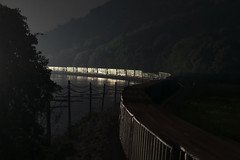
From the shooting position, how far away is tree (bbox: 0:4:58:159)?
14070 mm

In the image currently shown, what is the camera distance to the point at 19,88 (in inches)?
647

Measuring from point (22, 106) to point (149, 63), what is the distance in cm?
12052

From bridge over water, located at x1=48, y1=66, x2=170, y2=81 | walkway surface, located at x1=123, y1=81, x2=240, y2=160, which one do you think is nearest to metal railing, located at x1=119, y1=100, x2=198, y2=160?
walkway surface, located at x1=123, y1=81, x2=240, y2=160

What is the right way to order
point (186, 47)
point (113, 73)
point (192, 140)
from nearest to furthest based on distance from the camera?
point (192, 140) < point (186, 47) < point (113, 73)

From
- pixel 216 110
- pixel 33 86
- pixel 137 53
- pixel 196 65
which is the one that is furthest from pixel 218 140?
pixel 137 53

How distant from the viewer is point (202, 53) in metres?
84.9

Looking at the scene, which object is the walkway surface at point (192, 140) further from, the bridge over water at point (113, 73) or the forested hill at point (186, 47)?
the bridge over water at point (113, 73)

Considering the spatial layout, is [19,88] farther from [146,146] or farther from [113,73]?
[113,73]

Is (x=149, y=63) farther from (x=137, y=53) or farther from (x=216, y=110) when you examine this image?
(x=216, y=110)

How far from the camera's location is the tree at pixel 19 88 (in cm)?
1407

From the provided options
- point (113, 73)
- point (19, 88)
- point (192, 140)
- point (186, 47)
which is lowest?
point (192, 140)

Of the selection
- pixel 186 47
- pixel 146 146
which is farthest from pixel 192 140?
pixel 186 47

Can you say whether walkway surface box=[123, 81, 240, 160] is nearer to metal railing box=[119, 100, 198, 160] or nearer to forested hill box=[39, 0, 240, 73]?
metal railing box=[119, 100, 198, 160]

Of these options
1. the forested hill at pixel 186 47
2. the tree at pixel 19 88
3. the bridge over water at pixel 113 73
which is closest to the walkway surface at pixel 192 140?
the tree at pixel 19 88
